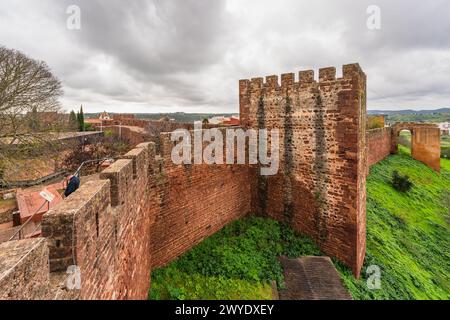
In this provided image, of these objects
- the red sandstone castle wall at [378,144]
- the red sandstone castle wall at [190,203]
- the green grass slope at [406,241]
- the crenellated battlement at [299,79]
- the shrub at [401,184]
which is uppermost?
the crenellated battlement at [299,79]

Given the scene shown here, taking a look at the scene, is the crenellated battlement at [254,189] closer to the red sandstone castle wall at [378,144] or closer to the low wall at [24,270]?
the low wall at [24,270]

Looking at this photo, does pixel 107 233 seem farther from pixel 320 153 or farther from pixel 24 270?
pixel 320 153

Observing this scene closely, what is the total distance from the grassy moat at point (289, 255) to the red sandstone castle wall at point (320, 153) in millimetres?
734

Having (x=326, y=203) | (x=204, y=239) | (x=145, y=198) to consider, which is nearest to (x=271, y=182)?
(x=326, y=203)

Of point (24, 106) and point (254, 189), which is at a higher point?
point (24, 106)

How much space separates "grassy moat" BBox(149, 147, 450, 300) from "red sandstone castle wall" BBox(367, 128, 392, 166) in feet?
27.8

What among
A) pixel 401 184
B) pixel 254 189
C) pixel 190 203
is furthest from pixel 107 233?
pixel 401 184

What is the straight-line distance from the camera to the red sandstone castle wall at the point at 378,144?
22.5 m

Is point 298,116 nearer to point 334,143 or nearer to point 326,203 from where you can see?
point 334,143

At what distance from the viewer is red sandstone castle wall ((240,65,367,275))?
24.4 ft

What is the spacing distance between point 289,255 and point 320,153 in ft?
11.2

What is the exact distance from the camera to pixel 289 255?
788 cm

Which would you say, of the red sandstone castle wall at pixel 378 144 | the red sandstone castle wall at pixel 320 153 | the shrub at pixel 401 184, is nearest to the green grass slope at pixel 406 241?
the shrub at pixel 401 184

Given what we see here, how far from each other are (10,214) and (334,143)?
17.4 meters
